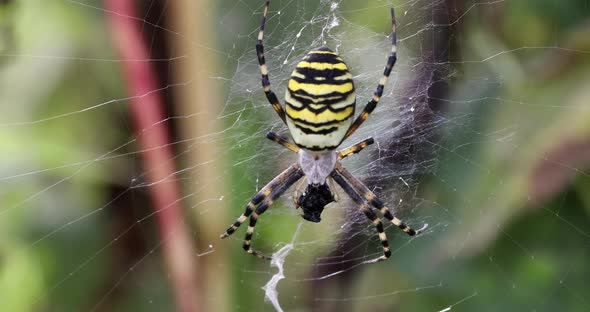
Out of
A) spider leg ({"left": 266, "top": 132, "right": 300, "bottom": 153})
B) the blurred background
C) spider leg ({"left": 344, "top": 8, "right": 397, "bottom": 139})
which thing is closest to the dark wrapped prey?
the blurred background

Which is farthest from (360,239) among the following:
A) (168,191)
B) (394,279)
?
(168,191)

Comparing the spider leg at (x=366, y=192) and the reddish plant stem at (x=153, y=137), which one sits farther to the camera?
the spider leg at (x=366, y=192)

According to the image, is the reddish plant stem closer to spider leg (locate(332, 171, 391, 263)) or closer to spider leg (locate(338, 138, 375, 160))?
spider leg (locate(338, 138, 375, 160))

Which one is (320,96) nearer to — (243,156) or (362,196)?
(243,156)

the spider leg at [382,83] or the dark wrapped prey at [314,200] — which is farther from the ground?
the spider leg at [382,83]

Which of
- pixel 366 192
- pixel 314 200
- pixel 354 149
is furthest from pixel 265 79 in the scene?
pixel 366 192

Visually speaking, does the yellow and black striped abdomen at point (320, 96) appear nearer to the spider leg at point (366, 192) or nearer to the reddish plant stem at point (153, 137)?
the reddish plant stem at point (153, 137)

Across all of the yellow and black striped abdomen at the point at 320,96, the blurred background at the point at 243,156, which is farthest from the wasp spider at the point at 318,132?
the blurred background at the point at 243,156
